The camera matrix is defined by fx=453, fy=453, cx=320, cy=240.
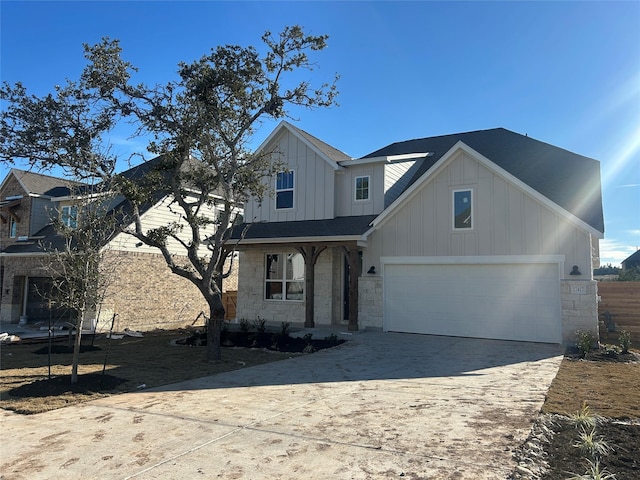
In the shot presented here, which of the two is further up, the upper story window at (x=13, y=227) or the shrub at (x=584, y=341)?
the upper story window at (x=13, y=227)

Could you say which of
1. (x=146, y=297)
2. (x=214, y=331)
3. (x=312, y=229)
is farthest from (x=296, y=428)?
Answer: (x=146, y=297)

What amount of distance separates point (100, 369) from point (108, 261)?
27.5 ft

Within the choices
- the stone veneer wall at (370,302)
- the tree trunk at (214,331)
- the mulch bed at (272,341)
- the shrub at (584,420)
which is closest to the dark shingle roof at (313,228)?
the stone veneer wall at (370,302)

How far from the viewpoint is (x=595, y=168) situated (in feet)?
49.6

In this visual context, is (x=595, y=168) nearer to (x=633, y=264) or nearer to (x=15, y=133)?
(x=15, y=133)

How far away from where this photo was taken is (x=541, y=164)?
1554 centimetres

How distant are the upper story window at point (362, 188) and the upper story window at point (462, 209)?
3715mm

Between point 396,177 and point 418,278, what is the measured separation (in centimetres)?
457

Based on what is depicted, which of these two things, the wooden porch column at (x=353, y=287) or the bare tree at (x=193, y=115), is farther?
the wooden porch column at (x=353, y=287)

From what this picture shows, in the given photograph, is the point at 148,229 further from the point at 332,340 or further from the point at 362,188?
the point at 332,340

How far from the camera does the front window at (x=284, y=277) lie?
1709 cm

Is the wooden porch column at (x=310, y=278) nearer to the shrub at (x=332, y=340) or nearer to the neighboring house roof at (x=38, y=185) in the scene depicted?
the shrub at (x=332, y=340)

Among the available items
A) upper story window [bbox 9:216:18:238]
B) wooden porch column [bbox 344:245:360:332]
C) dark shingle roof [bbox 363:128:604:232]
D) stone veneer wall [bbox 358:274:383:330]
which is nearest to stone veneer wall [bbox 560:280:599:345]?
dark shingle roof [bbox 363:128:604:232]

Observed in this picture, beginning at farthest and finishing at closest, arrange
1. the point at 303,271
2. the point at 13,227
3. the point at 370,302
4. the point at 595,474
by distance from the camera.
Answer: the point at 13,227 < the point at 303,271 < the point at 370,302 < the point at 595,474
